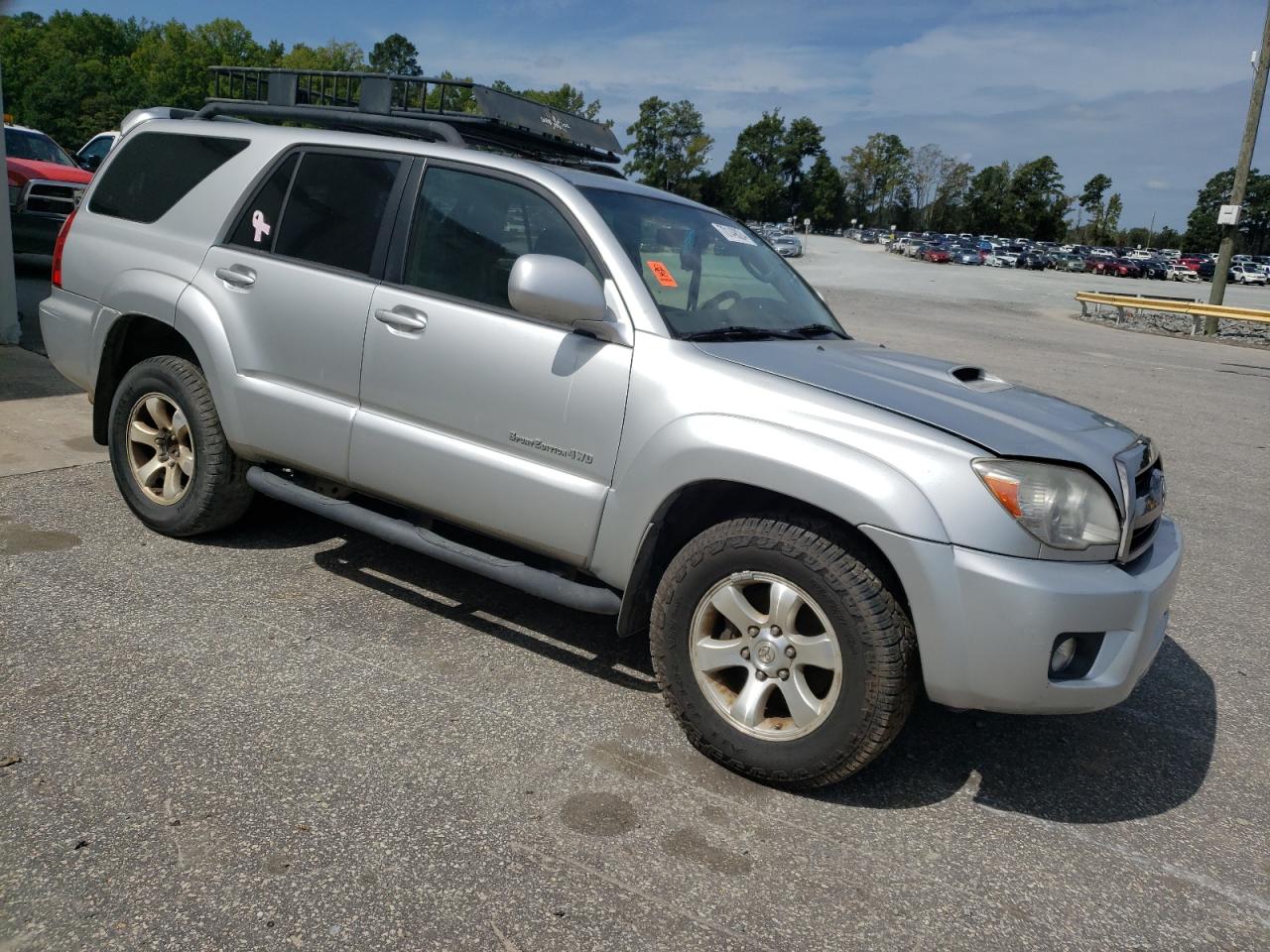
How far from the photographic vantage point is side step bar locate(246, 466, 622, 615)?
3488 mm

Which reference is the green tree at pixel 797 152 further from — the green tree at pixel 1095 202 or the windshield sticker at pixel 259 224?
the windshield sticker at pixel 259 224

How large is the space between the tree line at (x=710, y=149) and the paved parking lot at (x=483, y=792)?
78.0 metres

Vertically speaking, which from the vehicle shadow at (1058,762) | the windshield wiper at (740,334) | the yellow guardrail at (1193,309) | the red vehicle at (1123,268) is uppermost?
the red vehicle at (1123,268)

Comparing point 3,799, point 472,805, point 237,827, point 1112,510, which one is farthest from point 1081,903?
point 3,799

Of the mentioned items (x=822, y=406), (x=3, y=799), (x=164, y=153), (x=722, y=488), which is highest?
(x=164, y=153)

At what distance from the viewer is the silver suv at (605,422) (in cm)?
292

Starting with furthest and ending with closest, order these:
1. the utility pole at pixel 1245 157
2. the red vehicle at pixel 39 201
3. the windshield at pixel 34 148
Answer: the utility pole at pixel 1245 157, the windshield at pixel 34 148, the red vehicle at pixel 39 201

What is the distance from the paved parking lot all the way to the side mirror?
51.8 inches

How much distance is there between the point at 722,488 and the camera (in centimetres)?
329

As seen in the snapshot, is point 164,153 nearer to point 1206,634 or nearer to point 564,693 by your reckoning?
point 564,693

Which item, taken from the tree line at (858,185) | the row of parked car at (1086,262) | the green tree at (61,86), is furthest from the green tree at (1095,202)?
the green tree at (61,86)

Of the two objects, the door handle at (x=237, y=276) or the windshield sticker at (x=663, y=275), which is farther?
the door handle at (x=237, y=276)

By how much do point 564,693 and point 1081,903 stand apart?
173 cm

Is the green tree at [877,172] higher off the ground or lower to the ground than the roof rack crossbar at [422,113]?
higher
